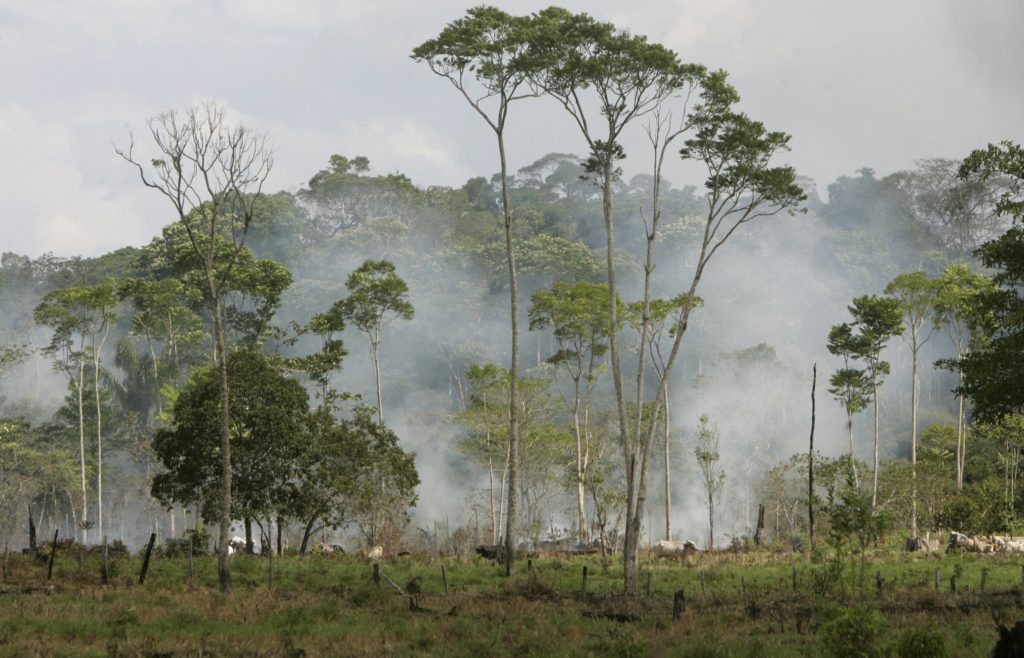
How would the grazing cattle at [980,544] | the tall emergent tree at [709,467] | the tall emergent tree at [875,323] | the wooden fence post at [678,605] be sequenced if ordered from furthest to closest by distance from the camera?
the tall emergent tree at [875,323] < the tall emergent tree at [709,467] < the grazing cattle at [980,544] < the wooden fence post at [678,605]

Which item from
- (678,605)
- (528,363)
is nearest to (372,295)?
(678,605)

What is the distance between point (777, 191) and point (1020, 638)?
25.4 metres

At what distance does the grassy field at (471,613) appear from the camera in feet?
52.7

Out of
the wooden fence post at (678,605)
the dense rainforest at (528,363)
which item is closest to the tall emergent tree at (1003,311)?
the dense rainforest at (528,363)

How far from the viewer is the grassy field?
16.1 meters

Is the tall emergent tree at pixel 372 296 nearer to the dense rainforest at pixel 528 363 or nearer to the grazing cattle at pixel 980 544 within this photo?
the dense rainforest at pixel 528 363

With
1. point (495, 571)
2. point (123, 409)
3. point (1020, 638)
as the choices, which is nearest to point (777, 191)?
point (495, 571)

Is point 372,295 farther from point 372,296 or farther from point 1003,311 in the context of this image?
point 1003,311

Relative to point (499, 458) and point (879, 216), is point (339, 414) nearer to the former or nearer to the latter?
point (499, 458)

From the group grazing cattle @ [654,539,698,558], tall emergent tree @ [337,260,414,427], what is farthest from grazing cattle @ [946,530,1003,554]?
tall emergent tree @ [337,260,414,427]

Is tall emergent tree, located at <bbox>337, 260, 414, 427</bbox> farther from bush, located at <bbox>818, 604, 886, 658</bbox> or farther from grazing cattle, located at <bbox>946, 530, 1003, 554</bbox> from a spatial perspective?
bush, located at <bbox>818, 604, 886, 658</bbox>

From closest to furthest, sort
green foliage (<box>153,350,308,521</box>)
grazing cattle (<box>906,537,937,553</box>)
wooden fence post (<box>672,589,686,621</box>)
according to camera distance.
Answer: wooden fence post (<box>672,589,686,621</box>)
green foliage (<box>153,350,308,521</box>)
grazing cattle (<box>906,537,937,553</box>)

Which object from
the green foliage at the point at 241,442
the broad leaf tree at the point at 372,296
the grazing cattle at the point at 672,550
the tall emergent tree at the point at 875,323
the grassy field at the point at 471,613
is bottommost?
the grazing cattle at the point at 672,550

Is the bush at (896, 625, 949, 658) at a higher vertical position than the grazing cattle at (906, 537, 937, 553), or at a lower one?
higher
